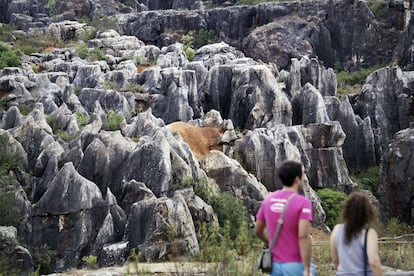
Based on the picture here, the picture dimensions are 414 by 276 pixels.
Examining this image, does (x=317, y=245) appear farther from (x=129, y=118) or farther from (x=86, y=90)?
(x=86, y=90)

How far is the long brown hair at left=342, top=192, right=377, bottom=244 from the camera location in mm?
4770

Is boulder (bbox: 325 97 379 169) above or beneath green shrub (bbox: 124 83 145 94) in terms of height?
beneath

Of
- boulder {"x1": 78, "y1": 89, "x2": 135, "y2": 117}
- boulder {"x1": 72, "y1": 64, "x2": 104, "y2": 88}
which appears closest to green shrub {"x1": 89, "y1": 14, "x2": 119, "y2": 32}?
boulder {"x1": 72, "y1": 64, "x2": 104, "y2": 88}

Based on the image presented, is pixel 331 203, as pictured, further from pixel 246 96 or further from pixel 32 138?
pixel 32 138

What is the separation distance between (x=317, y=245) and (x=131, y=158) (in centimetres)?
1103

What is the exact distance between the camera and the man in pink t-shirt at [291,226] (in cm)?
475

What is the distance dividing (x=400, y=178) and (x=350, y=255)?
17.8 meters

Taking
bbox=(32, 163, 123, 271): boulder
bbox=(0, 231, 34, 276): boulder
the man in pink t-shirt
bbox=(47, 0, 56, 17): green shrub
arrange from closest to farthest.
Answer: the man in pink t-shirt
bbox=(0, 231, 34, 276): boulder
bbox=(32, 163, 123, 271): boulder
bbox=(47, 0, 56, 17): green shrub

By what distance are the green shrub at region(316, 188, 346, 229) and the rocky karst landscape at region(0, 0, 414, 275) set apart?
824 mm

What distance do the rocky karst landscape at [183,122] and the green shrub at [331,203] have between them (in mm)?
824

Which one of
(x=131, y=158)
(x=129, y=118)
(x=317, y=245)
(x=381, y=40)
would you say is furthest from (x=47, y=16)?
(x=317, y=245)

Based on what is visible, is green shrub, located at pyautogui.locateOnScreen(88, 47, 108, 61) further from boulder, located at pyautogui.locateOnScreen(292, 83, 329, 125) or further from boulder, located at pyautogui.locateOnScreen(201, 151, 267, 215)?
boulder, located at pyautogui.locateOnScreen(201, 151, 267, 215)

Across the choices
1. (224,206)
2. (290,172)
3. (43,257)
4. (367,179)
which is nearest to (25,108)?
(224,206)

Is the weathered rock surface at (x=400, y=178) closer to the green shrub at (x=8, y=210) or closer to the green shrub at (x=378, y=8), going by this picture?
the green shrub at (x=8, y=210)
